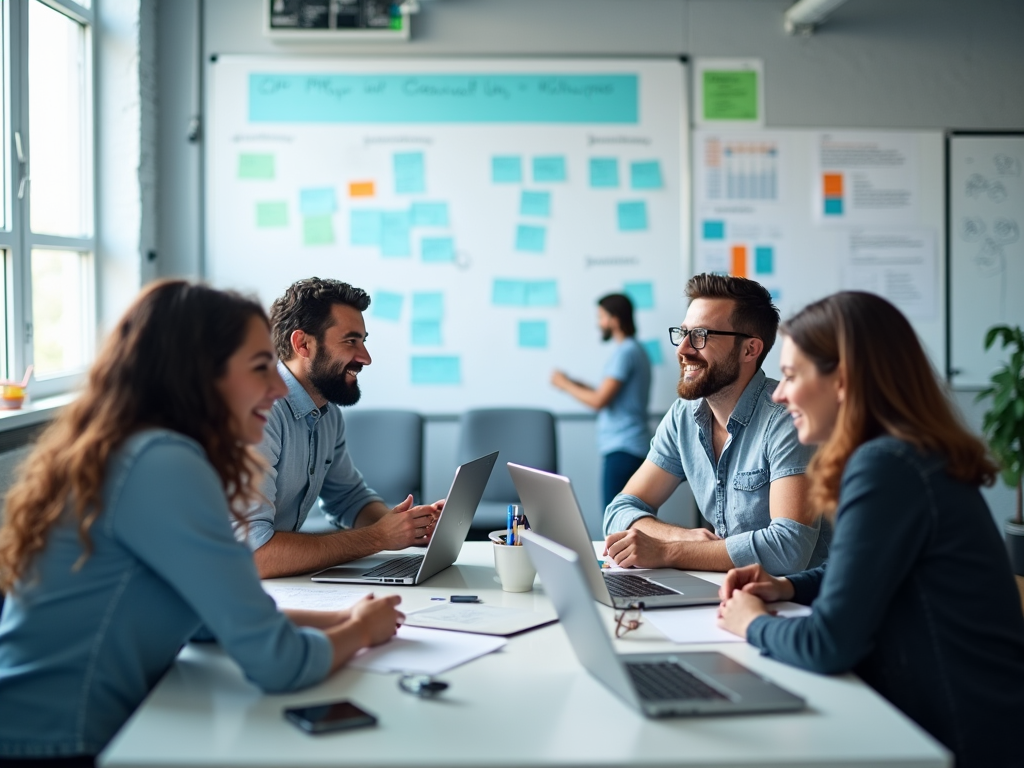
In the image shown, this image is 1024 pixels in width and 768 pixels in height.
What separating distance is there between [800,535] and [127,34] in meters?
3.63

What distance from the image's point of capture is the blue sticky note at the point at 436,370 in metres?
4.58

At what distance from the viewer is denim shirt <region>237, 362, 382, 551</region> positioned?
2.32m

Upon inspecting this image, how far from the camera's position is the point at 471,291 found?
4582 millimetres

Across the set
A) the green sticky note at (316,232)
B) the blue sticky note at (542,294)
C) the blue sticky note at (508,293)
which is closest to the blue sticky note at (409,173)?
the green sticky note at (316,232)

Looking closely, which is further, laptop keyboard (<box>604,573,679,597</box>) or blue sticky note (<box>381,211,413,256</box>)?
blue sticky note (<box>381,211,413,256</box>)

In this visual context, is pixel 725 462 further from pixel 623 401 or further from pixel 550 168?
pixel 550 168

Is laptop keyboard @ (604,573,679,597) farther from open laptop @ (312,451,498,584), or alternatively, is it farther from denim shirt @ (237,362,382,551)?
denim shirt @ (237,362,382,551)

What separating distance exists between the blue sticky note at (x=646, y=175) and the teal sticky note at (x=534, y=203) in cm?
41

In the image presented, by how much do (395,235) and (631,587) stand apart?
116 inches

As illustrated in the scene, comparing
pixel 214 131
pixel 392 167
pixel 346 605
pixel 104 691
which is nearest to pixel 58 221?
pixel 214 131

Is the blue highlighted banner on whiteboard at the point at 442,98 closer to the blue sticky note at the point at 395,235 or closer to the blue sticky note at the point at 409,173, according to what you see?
the blue sticky note at the point at 409,173

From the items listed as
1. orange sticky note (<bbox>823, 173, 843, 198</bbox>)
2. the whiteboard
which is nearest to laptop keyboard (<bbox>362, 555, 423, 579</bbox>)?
orange sticky note (<bbox>823, 173, 843, 198</bbox>)

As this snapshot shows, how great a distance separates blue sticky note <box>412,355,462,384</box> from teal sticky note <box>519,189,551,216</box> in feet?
2.50

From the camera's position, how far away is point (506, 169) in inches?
180
